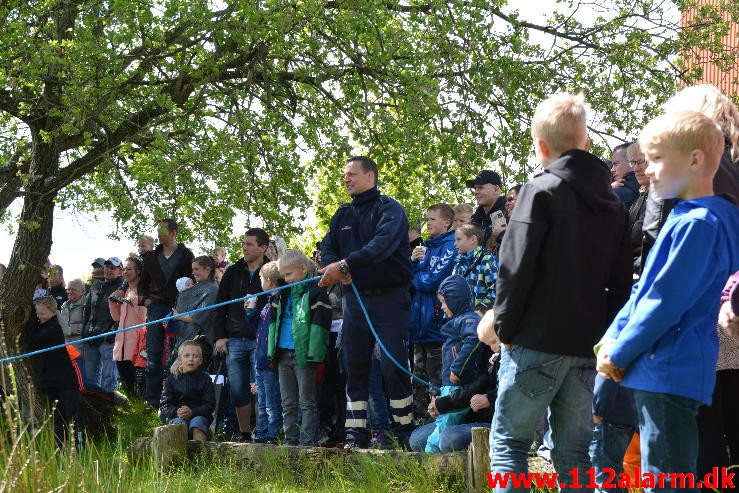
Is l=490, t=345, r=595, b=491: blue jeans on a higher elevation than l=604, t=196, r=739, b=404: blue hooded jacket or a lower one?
lower

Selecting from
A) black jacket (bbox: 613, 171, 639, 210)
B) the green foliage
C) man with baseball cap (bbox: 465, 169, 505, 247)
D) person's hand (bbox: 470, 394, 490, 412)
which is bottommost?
person's hand (bbox: 470, 394, 490, 412)

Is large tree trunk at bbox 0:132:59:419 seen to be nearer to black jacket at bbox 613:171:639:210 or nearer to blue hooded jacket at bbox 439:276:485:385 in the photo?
blue hooded jacket at bbox 439:276:485:385

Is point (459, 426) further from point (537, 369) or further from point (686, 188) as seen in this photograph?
point (686, 188)

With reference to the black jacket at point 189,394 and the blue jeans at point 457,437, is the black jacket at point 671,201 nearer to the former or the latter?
the blue jeans at point 457,437

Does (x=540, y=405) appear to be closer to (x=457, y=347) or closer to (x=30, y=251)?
(x=457, y=347)

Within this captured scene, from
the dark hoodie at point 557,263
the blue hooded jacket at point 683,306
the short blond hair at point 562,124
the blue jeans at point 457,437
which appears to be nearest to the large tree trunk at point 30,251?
the blue jeans at point 457,437

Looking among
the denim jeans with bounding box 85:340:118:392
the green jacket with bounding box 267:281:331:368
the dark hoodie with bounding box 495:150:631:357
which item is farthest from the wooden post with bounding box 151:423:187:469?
the denim jeans with bounding box 85:340:118:392

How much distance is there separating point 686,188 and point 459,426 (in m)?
3.28

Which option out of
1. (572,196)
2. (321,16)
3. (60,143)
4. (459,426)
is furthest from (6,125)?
(572,196)

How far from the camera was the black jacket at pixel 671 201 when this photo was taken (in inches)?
153

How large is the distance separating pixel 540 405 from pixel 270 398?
15.7 ft

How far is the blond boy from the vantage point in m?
3.92

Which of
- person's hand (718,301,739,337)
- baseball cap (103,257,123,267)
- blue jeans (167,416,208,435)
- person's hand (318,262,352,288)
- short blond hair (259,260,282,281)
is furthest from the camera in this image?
baseball cap (103,257,123,267)

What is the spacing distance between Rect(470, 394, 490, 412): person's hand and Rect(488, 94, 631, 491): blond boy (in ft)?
7.26
